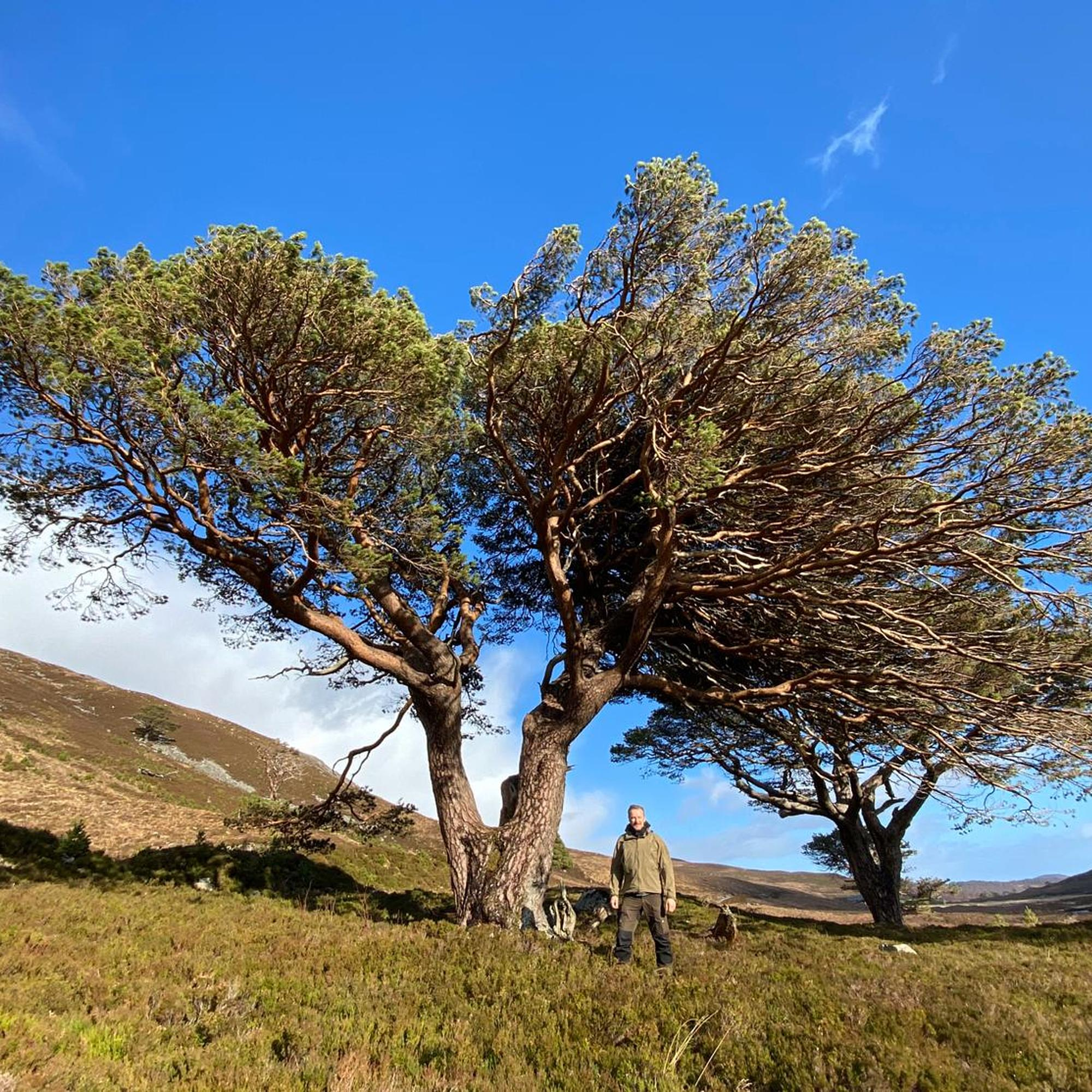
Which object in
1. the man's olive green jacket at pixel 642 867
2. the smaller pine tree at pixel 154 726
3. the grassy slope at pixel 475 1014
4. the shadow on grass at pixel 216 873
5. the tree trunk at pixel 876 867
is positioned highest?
the smaller pine tree at pixel 154 726

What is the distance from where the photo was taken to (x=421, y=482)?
43.6 ft

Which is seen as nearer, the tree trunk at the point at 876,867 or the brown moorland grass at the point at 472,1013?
the brown moorland grass at the point at 472,1013

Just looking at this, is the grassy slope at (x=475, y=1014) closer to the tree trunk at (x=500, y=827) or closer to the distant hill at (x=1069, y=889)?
the tree trunk at (x=500, y=827)

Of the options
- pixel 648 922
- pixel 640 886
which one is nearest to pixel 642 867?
pixel 640 886

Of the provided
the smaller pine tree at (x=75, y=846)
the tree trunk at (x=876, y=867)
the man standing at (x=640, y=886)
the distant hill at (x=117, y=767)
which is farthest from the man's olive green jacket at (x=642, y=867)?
the tree trunk at (x=876, y=867)

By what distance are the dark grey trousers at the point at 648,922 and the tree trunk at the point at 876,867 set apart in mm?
15451

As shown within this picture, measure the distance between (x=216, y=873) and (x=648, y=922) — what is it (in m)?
8.82

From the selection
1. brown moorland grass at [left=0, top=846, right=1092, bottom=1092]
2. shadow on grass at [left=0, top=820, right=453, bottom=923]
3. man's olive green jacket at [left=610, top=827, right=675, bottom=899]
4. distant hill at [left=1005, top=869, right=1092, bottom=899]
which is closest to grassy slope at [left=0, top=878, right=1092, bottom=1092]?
brown moorland grass at [left=0, top=846, right=1092, bottom=1092]

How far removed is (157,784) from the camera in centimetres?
3005

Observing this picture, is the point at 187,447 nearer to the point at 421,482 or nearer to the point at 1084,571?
the point at 421,482

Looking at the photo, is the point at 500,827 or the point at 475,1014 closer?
the point at 475,1014

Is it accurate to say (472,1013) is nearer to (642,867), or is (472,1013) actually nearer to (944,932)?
(642,867)

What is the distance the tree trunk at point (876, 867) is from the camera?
2036 cm

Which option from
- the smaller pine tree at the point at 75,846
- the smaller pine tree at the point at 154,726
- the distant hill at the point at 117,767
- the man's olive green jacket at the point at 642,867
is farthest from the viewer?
the smaller pine tree at the point at 154,726
